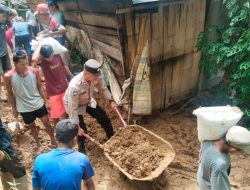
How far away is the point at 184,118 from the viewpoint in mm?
6398

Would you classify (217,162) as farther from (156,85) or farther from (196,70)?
(196,70)

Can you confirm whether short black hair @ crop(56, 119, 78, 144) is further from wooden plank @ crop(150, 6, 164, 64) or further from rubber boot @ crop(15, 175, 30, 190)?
wooden plank @ crop(150, 6, 164, 64)

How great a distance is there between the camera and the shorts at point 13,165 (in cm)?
397

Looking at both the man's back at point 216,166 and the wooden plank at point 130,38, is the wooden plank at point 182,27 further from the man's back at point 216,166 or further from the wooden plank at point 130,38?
the man's back at point 216,166

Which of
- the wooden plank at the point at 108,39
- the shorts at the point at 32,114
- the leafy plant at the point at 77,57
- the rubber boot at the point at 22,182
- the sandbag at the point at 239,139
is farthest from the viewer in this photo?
the leafy plant at the point at 77,57

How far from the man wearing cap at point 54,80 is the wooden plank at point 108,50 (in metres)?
1.20

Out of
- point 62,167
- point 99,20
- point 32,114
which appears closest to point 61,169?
point 62,167

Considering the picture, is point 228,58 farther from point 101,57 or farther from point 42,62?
point 42,62

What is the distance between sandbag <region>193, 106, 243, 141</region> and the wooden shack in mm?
2767

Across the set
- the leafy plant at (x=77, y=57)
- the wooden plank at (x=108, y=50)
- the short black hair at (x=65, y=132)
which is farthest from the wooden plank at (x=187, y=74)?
the short black hair at (x=65, y=132)

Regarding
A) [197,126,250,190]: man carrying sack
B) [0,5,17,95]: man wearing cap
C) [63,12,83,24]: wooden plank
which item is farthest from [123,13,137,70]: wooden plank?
[197,126,250,190]: man carrying sack

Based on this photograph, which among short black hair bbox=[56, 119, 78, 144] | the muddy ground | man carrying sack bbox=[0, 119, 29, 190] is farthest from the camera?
the muddy ground

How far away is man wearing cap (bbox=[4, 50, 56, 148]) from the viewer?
Result: 4.47 metres

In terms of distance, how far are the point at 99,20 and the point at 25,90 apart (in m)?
2.34
